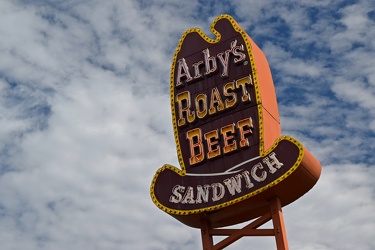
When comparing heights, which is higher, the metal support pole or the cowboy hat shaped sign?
the cowboy hat shaped sign

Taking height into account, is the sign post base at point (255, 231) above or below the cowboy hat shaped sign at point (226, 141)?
below

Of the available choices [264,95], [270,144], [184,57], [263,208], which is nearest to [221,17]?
[184,57]

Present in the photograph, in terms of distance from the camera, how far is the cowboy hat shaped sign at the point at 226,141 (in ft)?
67.4

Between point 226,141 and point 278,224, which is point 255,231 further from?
point 226,141

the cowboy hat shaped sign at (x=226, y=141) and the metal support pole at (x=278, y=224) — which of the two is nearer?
the metal support pole at (x=278, y=224)

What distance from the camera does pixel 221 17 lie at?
23.9 m

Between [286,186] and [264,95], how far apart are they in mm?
3076

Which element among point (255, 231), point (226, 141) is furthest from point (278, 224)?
point (226, 141)

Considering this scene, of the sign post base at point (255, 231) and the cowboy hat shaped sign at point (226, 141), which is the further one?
the cowboy hat shaped sign at point (226, 141)

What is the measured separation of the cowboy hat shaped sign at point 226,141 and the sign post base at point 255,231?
259 millimetres

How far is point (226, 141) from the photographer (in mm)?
21938

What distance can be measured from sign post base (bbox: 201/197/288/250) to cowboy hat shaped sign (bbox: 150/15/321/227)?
26cm

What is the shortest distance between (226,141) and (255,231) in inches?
106

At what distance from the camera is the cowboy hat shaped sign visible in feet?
67.4
